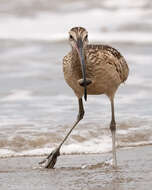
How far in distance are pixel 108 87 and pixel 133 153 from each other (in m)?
0.77

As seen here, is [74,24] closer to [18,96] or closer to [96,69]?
[18,96]

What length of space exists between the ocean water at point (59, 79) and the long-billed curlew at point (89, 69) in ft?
2.06

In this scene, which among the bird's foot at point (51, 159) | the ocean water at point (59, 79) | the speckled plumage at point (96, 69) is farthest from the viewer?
the ocean water at point (59, 79)

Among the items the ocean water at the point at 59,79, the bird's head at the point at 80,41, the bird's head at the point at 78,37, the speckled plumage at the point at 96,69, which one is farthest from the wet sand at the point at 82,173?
the bird's head at the point at 78,37

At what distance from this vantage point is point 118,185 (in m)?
6.38

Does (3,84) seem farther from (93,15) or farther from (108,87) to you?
(93,15)

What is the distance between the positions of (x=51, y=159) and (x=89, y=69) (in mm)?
1016

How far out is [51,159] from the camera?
25.4 ft

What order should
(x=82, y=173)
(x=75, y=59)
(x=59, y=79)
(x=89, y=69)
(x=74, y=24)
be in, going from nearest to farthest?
(x=82, y=173), (x=75, y=59), (x=89, y=69), (x=59, y=79), (x=74, y=24)

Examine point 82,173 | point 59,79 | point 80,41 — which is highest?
point 80,41

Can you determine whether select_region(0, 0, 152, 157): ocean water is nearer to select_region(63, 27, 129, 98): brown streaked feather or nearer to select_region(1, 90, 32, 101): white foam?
select_region(1, 90, 32, 101): white foam

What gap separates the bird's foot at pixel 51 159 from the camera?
301 inches

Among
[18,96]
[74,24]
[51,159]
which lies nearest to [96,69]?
[51,159]

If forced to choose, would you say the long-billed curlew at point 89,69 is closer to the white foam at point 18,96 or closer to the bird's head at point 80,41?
the bird's head at point 80,41
